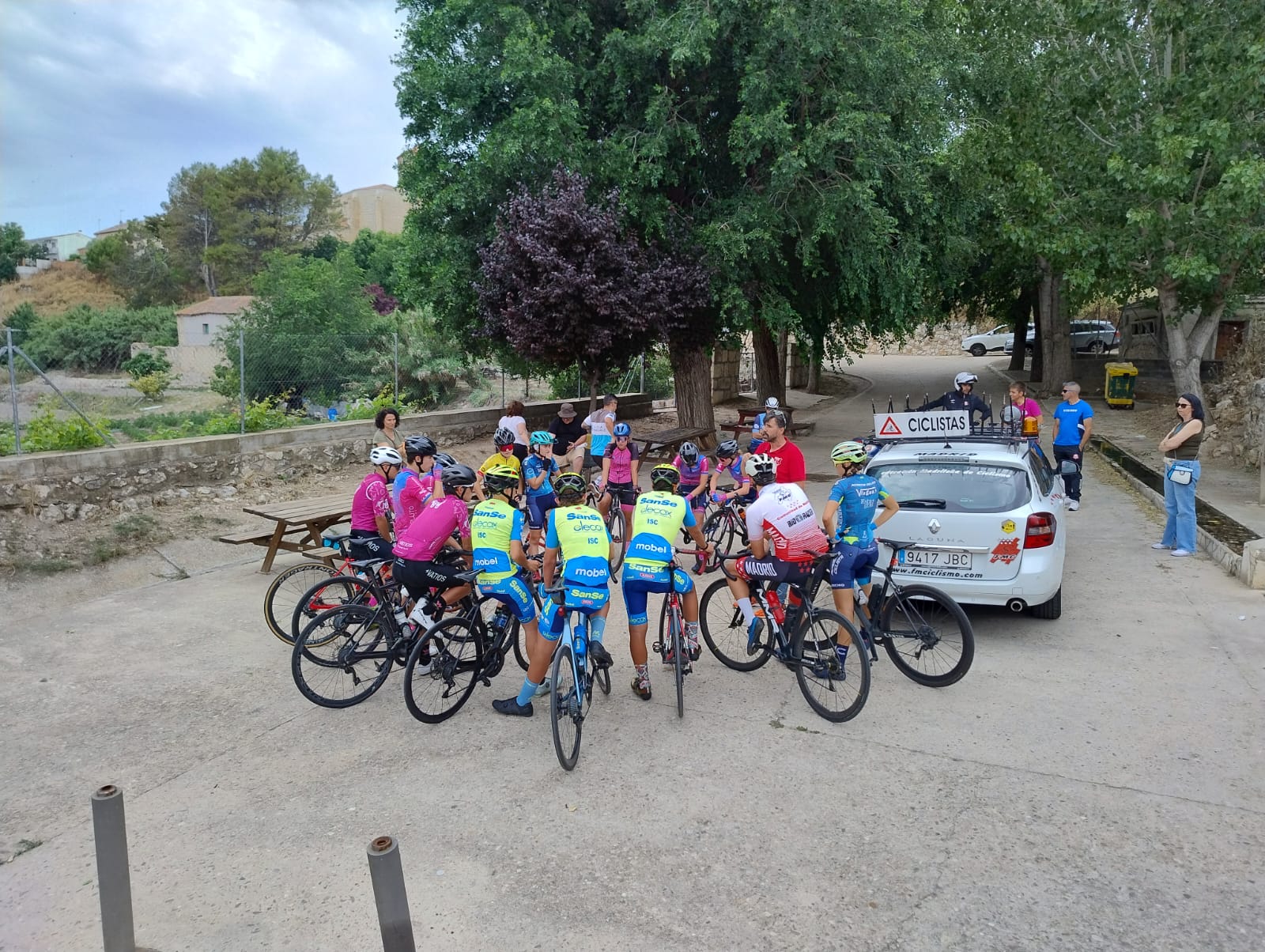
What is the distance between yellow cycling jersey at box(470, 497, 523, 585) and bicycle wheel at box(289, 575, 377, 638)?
112 centimetres

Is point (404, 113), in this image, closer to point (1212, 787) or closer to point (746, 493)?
point (746, 493)

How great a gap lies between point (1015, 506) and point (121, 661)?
22.9 feet

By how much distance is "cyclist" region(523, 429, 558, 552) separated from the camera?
8.67 metres

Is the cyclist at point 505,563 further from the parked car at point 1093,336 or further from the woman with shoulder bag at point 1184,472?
the parked car at point 1093,336

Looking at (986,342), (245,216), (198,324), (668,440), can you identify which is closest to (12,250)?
(245,216)

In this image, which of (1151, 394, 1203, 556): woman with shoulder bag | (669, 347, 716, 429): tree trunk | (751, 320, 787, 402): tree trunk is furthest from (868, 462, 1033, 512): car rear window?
(751, 320, 787, 402): tree trunk

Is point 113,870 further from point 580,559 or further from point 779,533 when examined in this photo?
point 779,533

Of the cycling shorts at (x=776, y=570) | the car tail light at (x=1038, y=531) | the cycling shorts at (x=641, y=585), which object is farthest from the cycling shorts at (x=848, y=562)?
the car tail light at (x=1038, y=531)

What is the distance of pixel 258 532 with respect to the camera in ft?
30.6

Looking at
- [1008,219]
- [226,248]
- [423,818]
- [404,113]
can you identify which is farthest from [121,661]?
[226,248]

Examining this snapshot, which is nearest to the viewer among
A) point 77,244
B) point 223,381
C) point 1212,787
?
point 1212,787

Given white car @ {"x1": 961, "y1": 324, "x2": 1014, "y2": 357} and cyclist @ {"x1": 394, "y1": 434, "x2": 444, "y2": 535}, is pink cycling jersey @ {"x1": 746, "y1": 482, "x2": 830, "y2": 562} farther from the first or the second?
white car @ {"x1": 961, "y1": 324, "x2": 1014, "y2": 357}

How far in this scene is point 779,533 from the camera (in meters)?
5.89

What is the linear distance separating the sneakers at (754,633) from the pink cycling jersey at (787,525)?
1.84ft
